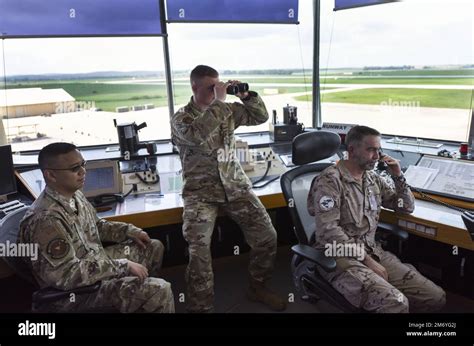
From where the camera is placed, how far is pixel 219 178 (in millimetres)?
2352

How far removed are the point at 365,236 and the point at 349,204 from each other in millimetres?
192

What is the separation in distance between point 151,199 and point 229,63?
1478 millimetres

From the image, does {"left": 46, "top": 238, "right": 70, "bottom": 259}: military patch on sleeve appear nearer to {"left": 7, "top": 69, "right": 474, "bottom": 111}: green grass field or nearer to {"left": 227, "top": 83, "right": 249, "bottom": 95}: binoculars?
{"left": 227, "top": 83, "right": 249, "bottom": 95}: binoculars

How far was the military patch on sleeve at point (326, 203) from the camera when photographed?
6.03ft

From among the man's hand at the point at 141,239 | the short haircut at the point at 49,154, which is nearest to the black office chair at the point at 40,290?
the short haircut at the point at 49,154

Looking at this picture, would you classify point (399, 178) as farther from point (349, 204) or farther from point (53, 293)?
point (53, 293)

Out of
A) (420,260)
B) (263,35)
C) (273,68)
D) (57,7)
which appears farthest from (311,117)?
(57,7)

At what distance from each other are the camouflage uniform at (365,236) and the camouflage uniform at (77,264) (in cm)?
79

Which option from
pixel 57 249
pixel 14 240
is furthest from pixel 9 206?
pixel 57 249

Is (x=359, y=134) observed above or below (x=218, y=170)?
→ above

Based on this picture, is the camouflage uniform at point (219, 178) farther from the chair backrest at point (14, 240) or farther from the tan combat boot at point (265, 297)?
the chair backrest at point (14, 240)

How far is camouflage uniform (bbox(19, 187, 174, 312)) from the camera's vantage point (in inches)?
61.9

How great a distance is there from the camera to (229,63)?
3.30 metres
